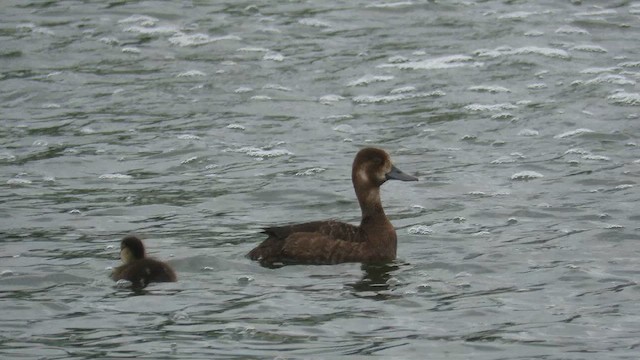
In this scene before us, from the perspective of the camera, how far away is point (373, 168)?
1283 cm

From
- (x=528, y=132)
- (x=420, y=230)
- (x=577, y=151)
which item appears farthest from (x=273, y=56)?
(x=420, y=230)

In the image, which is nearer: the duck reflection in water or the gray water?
the gray water

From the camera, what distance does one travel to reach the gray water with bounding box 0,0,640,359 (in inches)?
404

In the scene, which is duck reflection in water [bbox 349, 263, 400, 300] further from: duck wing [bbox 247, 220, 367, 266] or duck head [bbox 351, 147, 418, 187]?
duck head [bbox 351, 147, 418, 187]

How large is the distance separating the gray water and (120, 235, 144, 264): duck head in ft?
0.74

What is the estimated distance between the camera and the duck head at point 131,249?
37.9ft

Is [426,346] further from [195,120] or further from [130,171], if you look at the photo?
[195,120]

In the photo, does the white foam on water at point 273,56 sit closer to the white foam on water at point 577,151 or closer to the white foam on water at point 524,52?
the white foam on water at point 524,52

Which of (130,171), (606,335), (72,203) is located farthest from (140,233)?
(606,335)

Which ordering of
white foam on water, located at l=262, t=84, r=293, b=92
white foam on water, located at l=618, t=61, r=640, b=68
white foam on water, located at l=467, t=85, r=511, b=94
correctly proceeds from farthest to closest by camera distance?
1. white foam on water, located at l=618, t=61, r=640, b=68
2. white foam on water, located at l=262, t=84, r=293, b=92
3. white foam on water, located at l=467, t=85, r=511, b=94

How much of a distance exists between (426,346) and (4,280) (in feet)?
11.4

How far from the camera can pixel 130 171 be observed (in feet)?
50.5

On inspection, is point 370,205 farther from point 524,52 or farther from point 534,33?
point 534,33

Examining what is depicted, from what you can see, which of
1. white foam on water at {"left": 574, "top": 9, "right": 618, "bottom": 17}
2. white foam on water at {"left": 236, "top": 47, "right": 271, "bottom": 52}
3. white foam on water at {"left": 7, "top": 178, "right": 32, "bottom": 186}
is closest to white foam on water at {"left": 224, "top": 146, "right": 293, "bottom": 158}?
white foam on water at {"left": 7, "top": 178, "right": 32, "bottom": 186}
